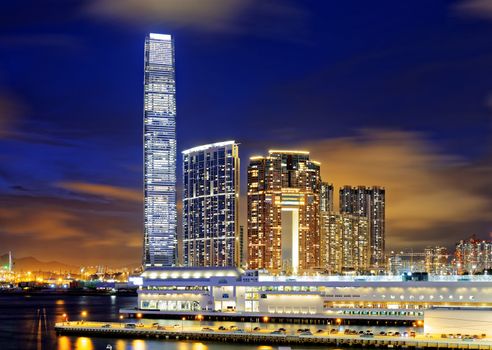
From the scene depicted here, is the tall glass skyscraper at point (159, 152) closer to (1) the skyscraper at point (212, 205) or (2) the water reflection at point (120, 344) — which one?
(1) the skyscraper at point (212, 205)

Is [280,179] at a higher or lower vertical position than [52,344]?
higher

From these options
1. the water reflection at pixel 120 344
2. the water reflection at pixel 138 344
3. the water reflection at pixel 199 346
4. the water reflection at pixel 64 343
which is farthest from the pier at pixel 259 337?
the water reflection at pixel 120 344

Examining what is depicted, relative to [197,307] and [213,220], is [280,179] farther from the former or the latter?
[197,307]

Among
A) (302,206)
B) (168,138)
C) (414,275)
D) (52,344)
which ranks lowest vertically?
(52,344)

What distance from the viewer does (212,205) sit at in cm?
18988

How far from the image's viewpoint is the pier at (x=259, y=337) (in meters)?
51.7

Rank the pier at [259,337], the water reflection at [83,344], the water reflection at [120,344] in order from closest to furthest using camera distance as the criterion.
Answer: the pier at [259,337], the water reflection at [120,344], the water reflection at [83,344]

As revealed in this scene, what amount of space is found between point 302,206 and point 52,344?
379ft

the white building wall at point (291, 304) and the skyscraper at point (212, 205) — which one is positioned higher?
the skyscraper at point (212, 205)

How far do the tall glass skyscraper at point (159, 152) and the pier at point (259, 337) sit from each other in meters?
120

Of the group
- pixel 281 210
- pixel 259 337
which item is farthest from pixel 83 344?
pixel 281 210

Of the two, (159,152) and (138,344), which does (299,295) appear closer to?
(138,344)

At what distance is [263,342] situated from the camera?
57.1 metres

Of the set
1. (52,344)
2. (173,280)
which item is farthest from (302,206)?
(52,344)
